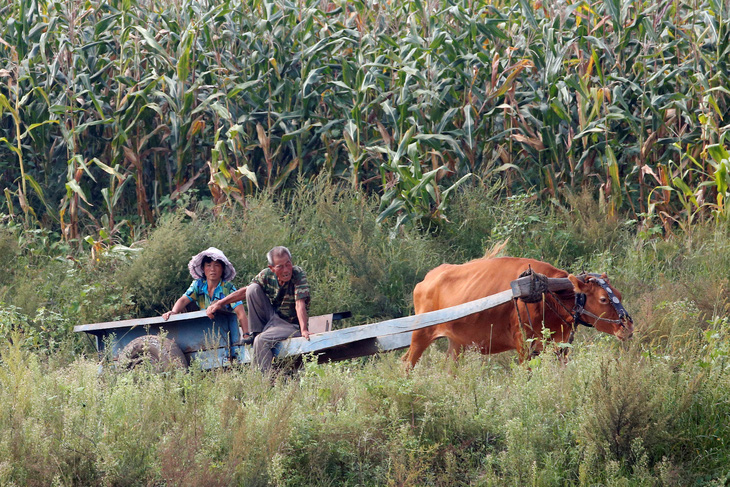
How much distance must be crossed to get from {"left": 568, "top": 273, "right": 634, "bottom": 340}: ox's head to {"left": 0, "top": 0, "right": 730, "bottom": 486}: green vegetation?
0.19m

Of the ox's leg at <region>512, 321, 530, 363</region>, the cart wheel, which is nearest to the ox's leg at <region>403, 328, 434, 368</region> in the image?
the ox's leg at <region>512, 321, 530, 363</region>

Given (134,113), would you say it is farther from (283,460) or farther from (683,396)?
(683,396)

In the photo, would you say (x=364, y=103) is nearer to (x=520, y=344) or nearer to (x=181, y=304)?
(x=181, y=304)

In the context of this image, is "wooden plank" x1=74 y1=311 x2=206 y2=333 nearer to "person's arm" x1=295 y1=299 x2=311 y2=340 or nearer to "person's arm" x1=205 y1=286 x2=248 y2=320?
"person's arm" x1=205 y1=286 x2=248 y2=320

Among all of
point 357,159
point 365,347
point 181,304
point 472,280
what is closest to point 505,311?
point 472,280

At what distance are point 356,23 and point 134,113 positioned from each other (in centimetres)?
335

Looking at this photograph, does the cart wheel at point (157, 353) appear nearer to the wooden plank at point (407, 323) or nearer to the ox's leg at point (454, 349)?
the wooden plank at point (407, 323)

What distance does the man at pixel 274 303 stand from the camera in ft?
21.9

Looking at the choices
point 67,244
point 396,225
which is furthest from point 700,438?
point 67,244

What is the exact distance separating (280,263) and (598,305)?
2.55 metres

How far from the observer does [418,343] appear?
23.1 ft

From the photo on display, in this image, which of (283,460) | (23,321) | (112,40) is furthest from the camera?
(112,40)

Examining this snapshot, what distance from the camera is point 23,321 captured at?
8203mm

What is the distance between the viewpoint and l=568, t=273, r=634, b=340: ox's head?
20.5ft
